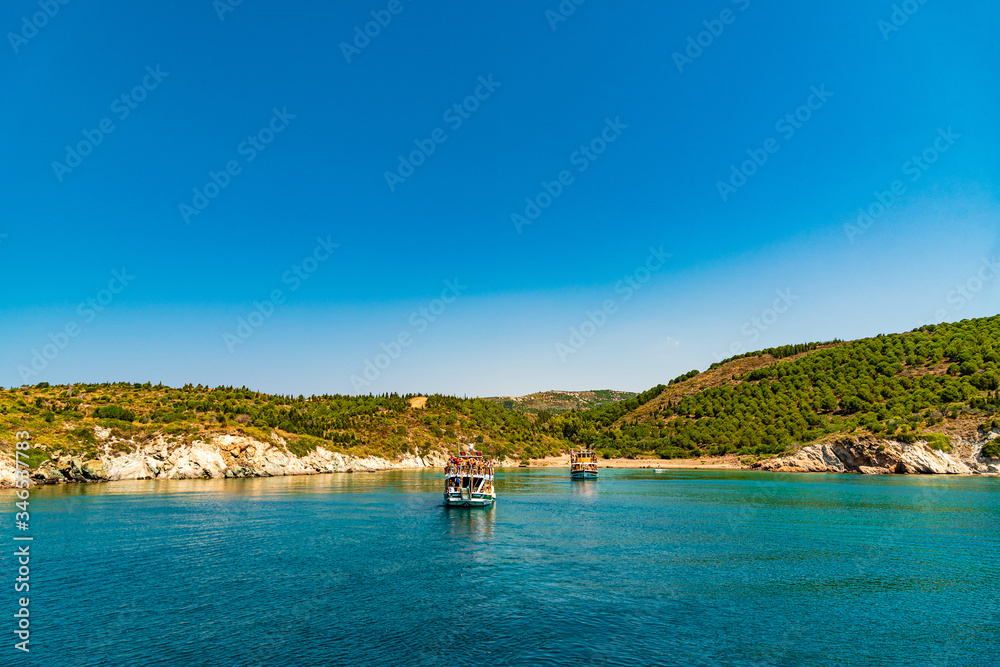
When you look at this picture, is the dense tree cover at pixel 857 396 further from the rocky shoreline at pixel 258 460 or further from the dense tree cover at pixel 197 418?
the dense tree cover at pixel 197 418

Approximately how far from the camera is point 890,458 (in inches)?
4577

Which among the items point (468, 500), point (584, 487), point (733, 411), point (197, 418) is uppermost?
point (733, 411)

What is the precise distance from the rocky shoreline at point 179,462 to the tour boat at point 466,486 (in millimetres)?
72242

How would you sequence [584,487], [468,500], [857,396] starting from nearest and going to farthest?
[468,500]
[584,487]
[857,396]

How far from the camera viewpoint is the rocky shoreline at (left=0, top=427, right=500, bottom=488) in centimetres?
9556

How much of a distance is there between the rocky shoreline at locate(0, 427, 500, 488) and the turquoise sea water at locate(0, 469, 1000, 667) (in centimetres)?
4406

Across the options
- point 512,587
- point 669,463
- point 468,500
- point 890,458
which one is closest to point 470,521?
point 468,500

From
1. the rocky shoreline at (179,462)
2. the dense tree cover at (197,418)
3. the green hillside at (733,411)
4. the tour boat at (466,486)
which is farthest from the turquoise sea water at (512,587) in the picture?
the green hillside at (733,411)

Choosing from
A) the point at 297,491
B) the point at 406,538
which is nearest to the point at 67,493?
the point at 297,491

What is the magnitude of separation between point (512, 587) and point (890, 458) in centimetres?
12113

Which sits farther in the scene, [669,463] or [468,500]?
[669,463]

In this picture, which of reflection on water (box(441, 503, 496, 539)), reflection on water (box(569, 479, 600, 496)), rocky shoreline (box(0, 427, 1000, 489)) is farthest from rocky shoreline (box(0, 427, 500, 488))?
reflection on water (box(441, 503, 496, 539))

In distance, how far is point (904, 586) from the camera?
31344 mm
